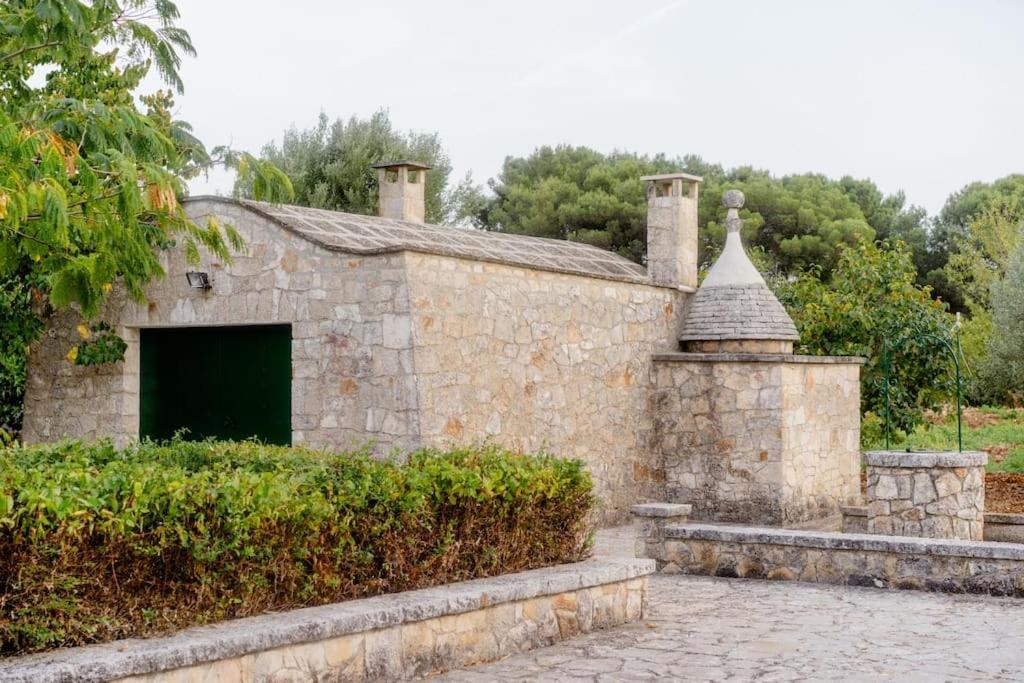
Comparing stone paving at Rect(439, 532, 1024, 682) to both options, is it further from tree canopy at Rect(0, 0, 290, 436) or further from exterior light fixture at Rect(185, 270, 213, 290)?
exterior light fixture at Rect(185, 270, 213, 290)

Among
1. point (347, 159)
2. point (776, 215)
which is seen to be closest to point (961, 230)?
point (776, 215)

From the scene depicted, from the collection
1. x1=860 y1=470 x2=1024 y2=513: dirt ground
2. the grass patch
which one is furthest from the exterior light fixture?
the grass patch

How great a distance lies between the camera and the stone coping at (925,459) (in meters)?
11.9

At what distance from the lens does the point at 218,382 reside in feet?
44.7

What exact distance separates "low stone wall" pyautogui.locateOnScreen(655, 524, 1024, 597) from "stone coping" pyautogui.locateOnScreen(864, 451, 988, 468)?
1927 millimetres

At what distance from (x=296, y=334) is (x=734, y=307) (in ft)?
18.9

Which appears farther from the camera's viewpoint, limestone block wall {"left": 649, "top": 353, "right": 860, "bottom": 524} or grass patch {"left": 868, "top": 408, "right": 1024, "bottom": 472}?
grass patch {"left": 868, "top": 408, "right": 1024, "bottom": 472}

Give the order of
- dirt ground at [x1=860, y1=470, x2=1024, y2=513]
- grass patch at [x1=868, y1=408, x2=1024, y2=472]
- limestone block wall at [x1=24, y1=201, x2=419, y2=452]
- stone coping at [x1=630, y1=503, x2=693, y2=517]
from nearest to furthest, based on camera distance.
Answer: stone coping at [x1=630, y1=503, x2=693, y2=517] → limestone block wall at [x1=24, y1=201, x2=419, y2=452] → dirt ground at [x1=860, y1=470, x2=1024, y2=513] → grass patch at [x1=868, y1=408, x2=1024, y2=472]

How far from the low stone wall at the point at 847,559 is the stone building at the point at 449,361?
221 centimetres

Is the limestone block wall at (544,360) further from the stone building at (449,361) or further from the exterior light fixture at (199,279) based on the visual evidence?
the exterior light fixture at (199,279)

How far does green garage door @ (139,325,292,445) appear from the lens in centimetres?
1298

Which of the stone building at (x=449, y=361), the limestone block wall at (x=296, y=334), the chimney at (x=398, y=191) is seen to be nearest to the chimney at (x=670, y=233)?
the stone building at (x=449, y=361)

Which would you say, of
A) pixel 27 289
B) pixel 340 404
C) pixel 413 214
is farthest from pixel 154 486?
pixel 413 214

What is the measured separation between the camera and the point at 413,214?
16.5m
